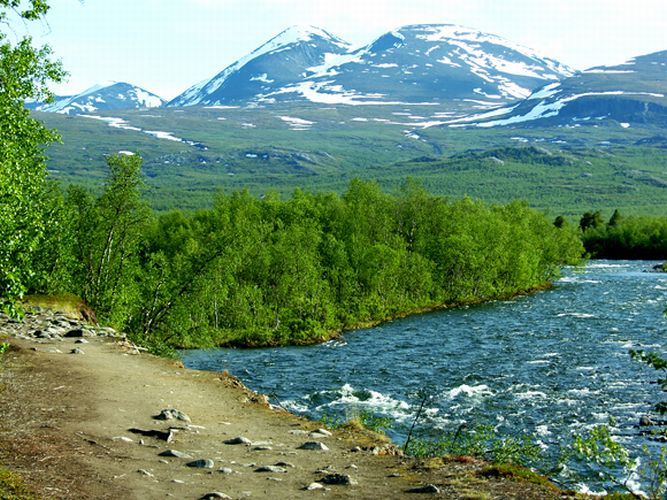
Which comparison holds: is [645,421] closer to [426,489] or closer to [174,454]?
[426,489]

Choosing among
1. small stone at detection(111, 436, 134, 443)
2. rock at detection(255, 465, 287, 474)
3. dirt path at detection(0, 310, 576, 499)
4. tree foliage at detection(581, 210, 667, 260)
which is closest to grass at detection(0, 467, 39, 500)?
dirt path at detection(0, 310, 576, 499)

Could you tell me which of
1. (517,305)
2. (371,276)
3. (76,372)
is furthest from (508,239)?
(76,372)

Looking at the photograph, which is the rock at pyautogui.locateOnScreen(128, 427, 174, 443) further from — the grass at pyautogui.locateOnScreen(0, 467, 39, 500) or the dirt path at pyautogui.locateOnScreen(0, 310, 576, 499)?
the grass at pyautogui.locateOnScreen(0, 467, 39, 500)

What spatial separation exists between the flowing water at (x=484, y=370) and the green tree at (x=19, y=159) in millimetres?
15893

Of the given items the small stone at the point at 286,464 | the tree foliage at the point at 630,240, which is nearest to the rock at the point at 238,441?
the small stone at the point at 286,464

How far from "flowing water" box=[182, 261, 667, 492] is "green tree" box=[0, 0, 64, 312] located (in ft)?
52.1

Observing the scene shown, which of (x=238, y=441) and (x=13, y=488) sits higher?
(x=13, y=488)

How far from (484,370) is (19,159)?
3403 cm

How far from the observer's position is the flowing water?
116 feet

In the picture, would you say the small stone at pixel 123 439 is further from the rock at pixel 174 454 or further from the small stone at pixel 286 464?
the small stone at pixel 286 464

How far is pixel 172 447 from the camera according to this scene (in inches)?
725

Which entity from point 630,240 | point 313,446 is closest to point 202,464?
point 313,446

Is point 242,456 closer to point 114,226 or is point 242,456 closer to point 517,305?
point 114,226

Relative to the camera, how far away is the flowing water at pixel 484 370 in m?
35.3
